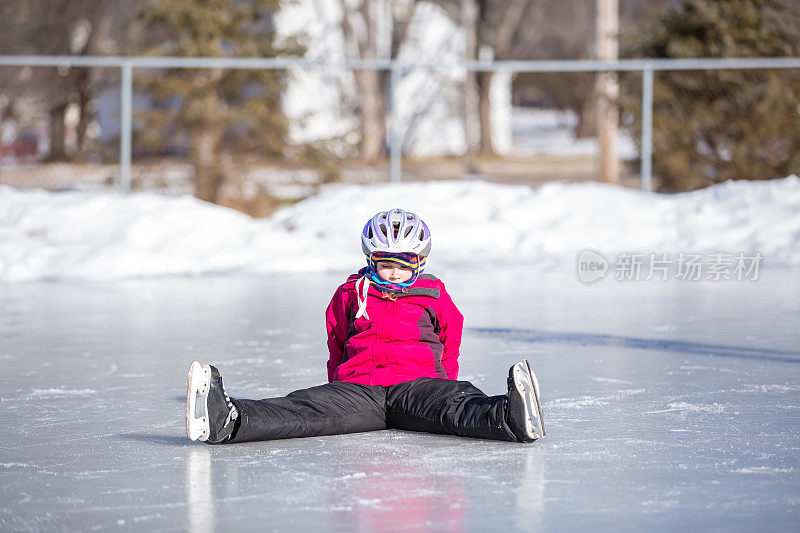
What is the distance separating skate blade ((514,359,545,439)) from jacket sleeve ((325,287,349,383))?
85 centimetres

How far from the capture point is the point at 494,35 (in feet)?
134

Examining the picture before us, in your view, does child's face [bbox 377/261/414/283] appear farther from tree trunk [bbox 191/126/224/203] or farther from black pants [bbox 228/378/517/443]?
tree trunk [bbox 191/126/224/203]

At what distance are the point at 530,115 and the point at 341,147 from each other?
48790 millimetres

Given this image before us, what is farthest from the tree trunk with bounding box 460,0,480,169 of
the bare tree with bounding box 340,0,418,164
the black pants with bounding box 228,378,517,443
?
the black pants with bounding box 228,378,517,443

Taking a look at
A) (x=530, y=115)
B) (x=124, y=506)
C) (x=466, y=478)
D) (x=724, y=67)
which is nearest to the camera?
(x=124, y=506)

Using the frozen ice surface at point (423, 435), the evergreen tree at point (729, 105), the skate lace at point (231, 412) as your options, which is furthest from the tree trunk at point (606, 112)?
the skate lace at point (231, 412)

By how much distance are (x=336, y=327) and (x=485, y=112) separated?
29.7 m

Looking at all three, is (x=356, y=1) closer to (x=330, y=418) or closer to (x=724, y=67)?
(x=724, y=67)

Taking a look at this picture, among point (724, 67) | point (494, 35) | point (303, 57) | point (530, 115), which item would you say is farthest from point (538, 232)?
point (530, 115)

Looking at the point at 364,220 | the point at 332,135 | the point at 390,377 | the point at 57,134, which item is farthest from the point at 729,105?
the point at 57,134

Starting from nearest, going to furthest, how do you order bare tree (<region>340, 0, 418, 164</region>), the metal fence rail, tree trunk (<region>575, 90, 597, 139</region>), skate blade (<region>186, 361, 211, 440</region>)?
skate blade (<region>186, 361, 211, 440</region>), the metal fence rail, bare tree (<region>340, 0, 418, 164</region>), tree trunk (<region>575, 90, 597, 139</region>)

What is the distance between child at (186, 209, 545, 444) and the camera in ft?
14.4

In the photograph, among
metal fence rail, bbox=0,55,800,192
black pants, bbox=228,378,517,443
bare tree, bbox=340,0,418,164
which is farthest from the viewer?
bare tree, bbox=340,0,418,164

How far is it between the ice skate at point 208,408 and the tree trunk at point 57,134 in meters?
24.4
